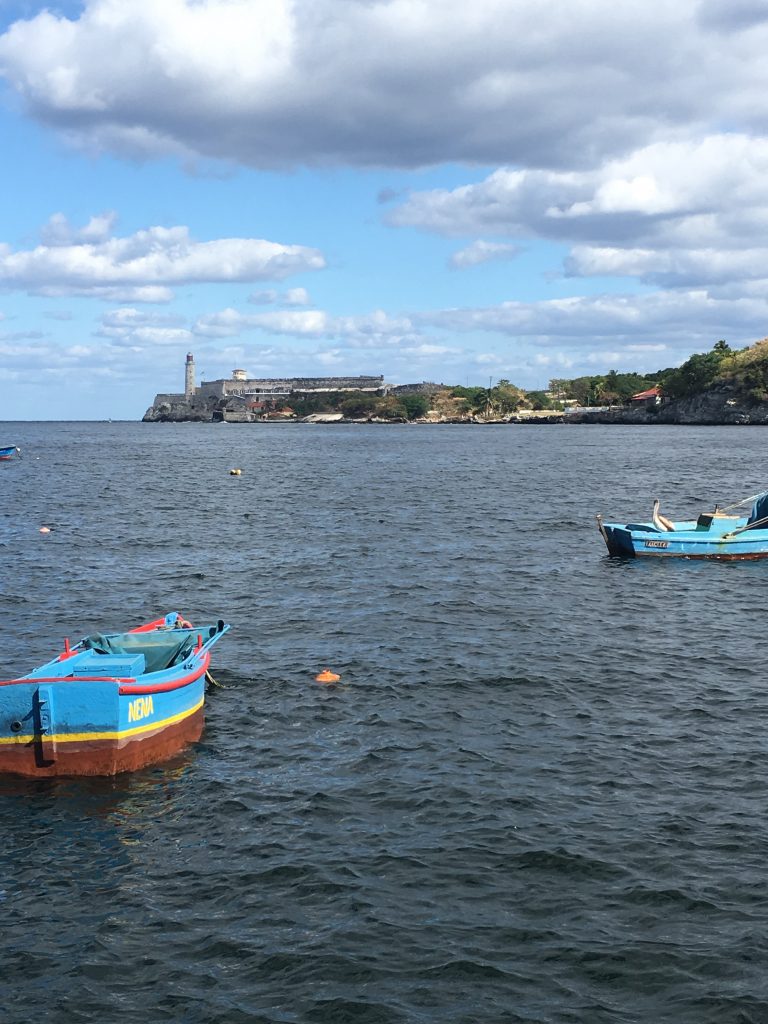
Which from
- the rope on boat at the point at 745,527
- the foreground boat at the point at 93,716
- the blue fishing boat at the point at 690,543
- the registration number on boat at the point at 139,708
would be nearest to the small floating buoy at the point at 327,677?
the foreground boat at the point at 93,716

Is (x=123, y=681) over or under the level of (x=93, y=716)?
over

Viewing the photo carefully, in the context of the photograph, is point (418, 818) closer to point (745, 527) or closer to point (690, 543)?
point (690, 543)

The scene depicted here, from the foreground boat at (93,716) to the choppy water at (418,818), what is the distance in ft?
1.45

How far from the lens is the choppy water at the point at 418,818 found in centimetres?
1184

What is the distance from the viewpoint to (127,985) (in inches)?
465

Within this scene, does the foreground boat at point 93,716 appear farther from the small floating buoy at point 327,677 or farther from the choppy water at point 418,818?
the small floating buoy at point 327,677

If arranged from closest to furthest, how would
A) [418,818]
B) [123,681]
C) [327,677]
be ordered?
[418,818] < [123,681] < [327,677]

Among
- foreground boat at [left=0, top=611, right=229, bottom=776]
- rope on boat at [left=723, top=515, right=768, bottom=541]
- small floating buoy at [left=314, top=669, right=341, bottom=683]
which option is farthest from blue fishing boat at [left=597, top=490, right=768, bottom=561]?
foreground boat at [left=0, top=611, right=229, bottom=776]

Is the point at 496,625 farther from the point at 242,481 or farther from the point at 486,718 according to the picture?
the point at 242,481

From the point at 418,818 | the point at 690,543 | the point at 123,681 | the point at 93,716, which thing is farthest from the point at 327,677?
the point at 690,543

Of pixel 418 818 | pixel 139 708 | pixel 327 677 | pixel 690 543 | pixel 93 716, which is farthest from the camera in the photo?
pixel 690 543

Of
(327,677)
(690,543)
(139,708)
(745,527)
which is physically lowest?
(327,677)

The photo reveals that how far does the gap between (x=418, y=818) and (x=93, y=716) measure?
246 inches

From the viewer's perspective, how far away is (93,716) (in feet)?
56.9
